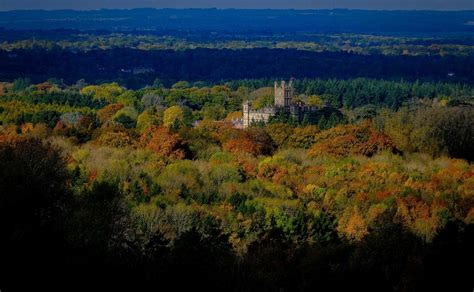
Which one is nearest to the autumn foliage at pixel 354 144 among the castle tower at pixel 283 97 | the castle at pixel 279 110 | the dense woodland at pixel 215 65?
the castle at pixel 279 110

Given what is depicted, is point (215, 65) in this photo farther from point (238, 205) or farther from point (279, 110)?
point (238, 205)

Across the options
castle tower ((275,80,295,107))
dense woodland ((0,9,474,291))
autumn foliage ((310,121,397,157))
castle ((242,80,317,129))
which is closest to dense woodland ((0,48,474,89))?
castle tower ((275,80,295,107))

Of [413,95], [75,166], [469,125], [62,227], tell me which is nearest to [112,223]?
[62,227]

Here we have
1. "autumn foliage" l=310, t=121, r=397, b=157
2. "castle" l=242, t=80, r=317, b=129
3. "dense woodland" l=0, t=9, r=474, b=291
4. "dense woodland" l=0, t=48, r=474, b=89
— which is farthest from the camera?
"dense woodland" l=0, t=48, r=474, b=89

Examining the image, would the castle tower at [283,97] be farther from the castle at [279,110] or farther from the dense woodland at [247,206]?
the dense woodland at [247,206]

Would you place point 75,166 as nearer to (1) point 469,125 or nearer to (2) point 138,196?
(2) point 138,196

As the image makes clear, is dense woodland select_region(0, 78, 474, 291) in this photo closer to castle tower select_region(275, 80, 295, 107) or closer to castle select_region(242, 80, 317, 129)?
castle select_region(242, 80, 317, 129)

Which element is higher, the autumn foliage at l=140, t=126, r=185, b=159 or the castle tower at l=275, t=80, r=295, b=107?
the autumn foliage at l=140, t=126, r=185, b=159
